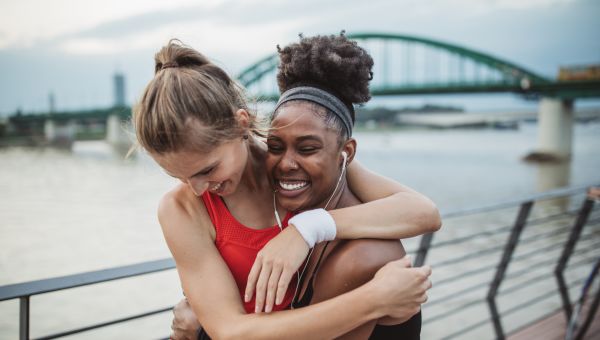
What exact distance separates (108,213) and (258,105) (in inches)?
694

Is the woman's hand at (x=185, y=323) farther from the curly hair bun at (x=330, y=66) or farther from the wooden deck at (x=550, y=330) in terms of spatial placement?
the wooden deck at (x=550, y=330)

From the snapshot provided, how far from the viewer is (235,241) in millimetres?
1369

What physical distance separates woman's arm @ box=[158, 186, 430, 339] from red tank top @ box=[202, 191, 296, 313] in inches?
1.6

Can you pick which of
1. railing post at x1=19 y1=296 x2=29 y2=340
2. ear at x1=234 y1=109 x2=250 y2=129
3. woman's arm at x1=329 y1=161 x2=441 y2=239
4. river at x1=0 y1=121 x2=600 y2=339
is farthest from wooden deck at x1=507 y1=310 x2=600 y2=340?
railing post at x1=19 y1=296 x2=29 y2=340

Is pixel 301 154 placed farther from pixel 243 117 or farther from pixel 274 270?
pixel 274 270

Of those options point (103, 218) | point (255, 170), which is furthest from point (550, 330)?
point (103, 218)

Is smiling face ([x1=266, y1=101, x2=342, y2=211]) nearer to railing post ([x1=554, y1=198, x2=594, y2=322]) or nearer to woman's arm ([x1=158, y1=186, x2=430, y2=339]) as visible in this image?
woman's arm ([x1=158, y1=186, x2=430, y2=339])

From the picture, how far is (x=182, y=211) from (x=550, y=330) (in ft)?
9.75

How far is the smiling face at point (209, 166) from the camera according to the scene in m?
1.25

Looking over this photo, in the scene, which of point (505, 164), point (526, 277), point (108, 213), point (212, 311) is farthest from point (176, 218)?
point (505, 164)

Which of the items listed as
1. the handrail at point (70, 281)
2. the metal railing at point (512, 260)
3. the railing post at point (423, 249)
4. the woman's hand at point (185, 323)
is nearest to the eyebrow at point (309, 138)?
the woman's hand at point (185, 323)

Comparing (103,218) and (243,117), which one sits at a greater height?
(243,117)

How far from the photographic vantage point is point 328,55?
1449 mm

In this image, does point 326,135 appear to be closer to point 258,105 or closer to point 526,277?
point 258,105
